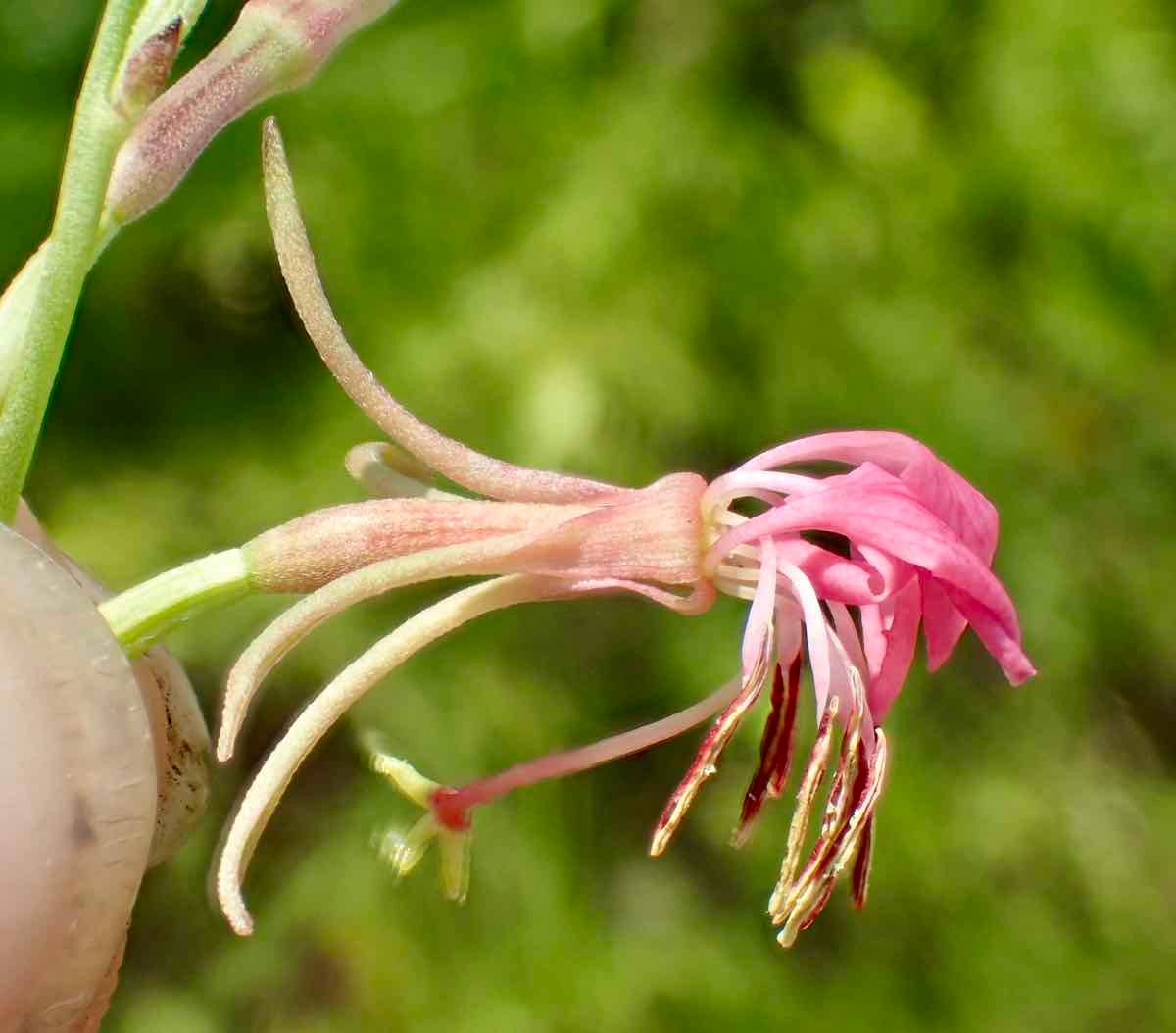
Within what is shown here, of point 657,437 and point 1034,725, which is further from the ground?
point 657,437

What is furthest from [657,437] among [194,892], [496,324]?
[194,892]

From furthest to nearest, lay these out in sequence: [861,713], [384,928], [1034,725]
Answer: [1034,725], [384,928], [861,713]

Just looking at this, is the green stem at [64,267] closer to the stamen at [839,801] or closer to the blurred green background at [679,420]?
the stamen at [839,801]

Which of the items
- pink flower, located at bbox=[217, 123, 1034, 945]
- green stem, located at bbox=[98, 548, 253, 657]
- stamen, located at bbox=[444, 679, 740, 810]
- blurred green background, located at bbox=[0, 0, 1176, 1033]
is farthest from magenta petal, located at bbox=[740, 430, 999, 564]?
blurred green background, located at bbox=[0, 0, 1176, 1033]

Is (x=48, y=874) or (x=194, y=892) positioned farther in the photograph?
(x=194, y=892)

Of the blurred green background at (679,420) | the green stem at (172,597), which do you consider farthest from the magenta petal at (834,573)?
the blurred green background at (679,420)

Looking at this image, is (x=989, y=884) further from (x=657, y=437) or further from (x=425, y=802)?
(x=425, y=802)
